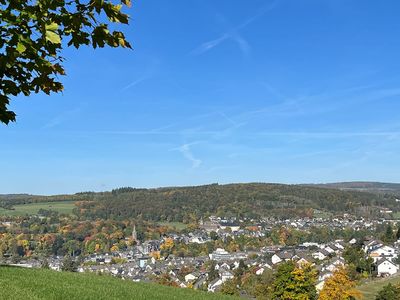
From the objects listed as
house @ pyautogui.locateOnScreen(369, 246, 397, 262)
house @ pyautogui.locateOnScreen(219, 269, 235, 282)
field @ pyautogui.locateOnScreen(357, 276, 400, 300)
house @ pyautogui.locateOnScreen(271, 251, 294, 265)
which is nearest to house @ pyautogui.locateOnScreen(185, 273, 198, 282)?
house @ pyautogui.locateOnScreen(219, 269, 235, 282)

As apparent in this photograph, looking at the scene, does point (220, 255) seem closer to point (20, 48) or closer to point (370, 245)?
point (370, 245)

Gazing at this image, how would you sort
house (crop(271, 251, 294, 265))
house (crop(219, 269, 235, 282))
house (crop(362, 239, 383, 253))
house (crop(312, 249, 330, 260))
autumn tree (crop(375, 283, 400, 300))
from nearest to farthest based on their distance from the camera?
autumn tree (crop(375, 283, 400, 300))
house (crop(219, 269, 235, 282))
house (crop(362, 239, 383, 253))
house (crop(271, 251, 294, 265))
house (crop(312, 249, 330, 260))

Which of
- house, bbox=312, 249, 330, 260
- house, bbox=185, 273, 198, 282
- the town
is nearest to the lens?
house, bbox=185, 273, 198, 282

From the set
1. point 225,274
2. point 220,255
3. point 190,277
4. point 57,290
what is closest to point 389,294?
point 57,290

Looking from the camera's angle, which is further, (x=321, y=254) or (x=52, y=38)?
(x=321, y=254)

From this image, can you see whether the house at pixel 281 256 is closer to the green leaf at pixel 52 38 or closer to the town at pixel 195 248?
the town at pixel 195 248

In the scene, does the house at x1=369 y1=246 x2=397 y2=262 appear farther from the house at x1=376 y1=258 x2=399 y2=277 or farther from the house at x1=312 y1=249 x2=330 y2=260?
the house at x1=312 y1=249 x2=330 y2=260

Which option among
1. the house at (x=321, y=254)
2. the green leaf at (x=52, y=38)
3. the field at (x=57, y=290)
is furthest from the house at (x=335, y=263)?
the green leaf at (x=52, y=38)

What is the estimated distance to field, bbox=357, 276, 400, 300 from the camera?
188 feet

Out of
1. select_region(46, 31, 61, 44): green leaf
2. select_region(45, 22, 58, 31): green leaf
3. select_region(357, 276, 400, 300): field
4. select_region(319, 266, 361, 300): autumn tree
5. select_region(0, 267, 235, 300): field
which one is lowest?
select_region(357, 276, 400, 300): field

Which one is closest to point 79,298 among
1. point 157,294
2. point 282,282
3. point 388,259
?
point 157,294

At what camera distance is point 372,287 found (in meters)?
63.7

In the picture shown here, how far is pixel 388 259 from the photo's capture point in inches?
3364

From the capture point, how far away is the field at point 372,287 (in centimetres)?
5738
